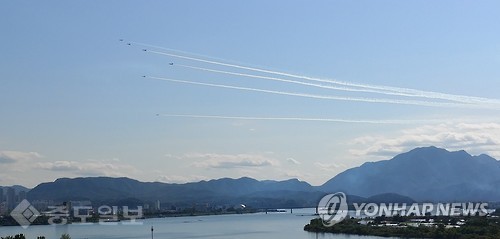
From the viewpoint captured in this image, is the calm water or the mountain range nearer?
the calm water

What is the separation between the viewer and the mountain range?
115188 millimetres

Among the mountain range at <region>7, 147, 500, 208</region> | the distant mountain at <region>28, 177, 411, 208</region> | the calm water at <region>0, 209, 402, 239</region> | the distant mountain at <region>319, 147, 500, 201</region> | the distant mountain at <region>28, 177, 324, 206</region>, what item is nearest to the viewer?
the calm water at <region>0, 209, 402, 239</region>

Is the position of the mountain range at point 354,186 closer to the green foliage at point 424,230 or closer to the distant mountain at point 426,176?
the distant mountain at point 426,176

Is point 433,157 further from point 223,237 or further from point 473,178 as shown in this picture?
point 223,237

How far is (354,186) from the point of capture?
147 m

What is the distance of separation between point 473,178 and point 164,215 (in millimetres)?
83866

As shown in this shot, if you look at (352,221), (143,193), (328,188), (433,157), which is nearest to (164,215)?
(352,221)

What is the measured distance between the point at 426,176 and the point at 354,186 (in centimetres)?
1567

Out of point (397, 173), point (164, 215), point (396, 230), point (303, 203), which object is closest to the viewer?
point (396, 230)

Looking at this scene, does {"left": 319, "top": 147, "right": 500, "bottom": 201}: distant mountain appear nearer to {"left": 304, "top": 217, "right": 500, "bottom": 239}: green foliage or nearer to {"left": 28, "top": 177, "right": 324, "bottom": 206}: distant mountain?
{"left": 28, "top": 177, "right": 324, "bottom": 206}: distant mountain

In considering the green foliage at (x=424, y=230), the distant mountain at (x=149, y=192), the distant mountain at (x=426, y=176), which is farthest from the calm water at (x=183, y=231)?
the distant mountain at (x=426, y=176)

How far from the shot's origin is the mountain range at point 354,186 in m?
115

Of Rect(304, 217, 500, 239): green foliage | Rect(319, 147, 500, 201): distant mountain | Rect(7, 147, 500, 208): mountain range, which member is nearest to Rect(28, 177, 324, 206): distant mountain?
Rect(7, 147, 500, 208): mountain range

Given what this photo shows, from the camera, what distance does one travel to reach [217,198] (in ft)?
396
